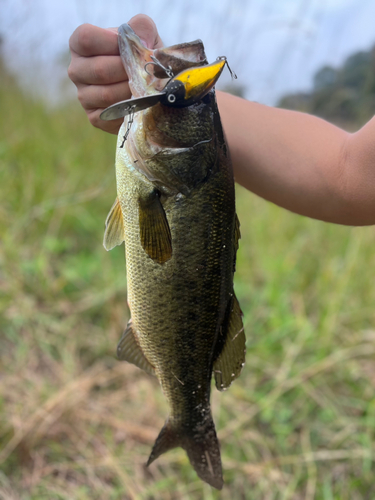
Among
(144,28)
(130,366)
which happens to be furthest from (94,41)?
(130,366)

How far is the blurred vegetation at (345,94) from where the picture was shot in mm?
2793

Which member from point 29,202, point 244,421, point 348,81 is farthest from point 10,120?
point 244,421

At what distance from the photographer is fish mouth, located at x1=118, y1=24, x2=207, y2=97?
830 millimetres

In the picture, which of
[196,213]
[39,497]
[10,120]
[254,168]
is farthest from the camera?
[10,120]

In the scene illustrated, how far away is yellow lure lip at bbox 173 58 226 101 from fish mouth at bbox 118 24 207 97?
9 cm

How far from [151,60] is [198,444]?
1075 mm

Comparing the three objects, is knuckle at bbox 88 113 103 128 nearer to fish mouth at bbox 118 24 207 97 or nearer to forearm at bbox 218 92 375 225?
fish mouth at bbox 118 24 207 97

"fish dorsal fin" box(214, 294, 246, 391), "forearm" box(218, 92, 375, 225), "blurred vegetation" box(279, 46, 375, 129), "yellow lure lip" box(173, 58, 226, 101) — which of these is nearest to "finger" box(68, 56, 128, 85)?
"yellow lure lip" box(173, 58, 226, 101)

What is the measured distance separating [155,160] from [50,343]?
1.91 meters

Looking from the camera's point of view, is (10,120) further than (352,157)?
Yes

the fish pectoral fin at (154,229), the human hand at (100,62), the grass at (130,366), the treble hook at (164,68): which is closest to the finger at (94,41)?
the human hand at (100,62)

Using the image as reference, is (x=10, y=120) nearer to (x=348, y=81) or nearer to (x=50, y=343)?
(x=50, y=343)

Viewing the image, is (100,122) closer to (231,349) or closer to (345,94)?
(231,349)

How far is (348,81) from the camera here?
294cm
